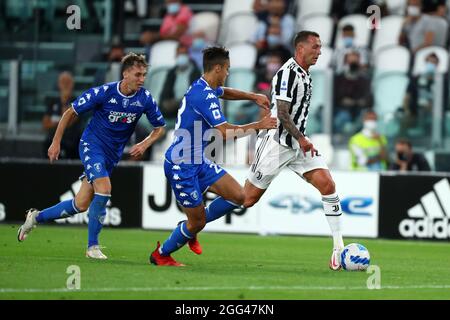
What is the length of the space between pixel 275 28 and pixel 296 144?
8365mm

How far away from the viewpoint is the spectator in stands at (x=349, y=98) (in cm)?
1828

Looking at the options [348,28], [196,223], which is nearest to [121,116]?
[196,223]

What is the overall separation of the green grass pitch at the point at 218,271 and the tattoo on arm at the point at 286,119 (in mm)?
1381

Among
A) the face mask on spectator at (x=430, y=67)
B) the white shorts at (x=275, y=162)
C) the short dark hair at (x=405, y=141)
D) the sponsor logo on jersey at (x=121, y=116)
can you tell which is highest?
the face mask on spectator at (x=430, y=67)

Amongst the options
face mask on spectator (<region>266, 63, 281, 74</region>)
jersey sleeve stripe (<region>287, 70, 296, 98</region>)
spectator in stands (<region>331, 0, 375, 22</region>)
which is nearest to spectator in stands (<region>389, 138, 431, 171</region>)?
face mask on spectator (<region>266, 63, 281, 74</region>)

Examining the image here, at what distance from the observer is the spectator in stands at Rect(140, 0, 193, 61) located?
21.8 m

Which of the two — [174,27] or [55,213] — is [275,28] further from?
[55,213]

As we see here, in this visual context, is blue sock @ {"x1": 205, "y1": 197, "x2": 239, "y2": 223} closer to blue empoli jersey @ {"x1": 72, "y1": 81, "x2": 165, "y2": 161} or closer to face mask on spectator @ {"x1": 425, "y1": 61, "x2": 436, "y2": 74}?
blue empoli jersey @ {"x1": 72, "y1": 81, "x2": 165, "y2": 161}

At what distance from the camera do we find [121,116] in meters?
12.8

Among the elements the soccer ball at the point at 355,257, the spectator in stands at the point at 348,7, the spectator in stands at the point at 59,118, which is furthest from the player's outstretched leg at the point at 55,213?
the spectator in stands at the point at 348,7

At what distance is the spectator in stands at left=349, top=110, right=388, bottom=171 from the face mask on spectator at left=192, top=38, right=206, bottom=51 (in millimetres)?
4008

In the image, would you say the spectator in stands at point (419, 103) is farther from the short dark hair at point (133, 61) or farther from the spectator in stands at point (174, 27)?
the short dark hair at point (133, 61)
